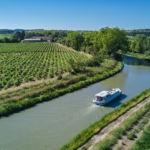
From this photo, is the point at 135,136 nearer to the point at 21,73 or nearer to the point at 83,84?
the point at 83,84

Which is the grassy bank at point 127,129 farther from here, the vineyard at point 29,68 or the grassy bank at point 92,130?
the vineyard at point 29,68

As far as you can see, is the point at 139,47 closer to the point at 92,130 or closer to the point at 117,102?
the point at 117,102

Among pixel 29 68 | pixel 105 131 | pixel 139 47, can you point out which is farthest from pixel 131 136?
pixel 139 47

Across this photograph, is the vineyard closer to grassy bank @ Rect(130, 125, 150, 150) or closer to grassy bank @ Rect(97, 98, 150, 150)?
grassy bank @ Rect(97, 98, 150, 150)

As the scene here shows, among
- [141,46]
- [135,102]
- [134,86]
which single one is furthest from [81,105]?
[141,46]

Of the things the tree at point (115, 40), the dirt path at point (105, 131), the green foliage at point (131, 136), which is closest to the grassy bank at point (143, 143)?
the green foliage at point (131, 136)

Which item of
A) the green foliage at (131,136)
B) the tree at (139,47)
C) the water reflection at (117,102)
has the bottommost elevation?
the water reflection at (117,102)

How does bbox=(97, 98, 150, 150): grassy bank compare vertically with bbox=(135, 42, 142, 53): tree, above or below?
below

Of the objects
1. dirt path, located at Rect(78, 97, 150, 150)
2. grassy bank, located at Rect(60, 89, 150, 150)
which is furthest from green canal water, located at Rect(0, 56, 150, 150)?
dirt path, located at Rect(78, 97, 150, 150)
